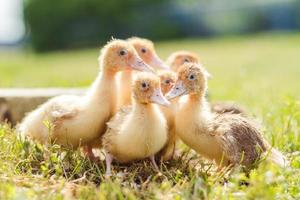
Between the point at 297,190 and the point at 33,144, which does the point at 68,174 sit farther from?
the point at 297,190

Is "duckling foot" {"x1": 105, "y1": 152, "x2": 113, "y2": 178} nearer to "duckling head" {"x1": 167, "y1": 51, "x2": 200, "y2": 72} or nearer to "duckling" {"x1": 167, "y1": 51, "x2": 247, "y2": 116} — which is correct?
"duckling" {"x1": 167, "y1": 51, "x2": 247, "y2": 116}

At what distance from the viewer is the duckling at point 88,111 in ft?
16.4

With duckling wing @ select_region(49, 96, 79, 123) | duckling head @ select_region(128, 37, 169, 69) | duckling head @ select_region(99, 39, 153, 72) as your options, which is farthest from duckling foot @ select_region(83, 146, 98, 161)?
duckling head @ select_region(128, 37, 169, 69)

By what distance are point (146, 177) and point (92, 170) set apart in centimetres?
35

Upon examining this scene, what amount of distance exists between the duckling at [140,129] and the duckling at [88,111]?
0.71 feet

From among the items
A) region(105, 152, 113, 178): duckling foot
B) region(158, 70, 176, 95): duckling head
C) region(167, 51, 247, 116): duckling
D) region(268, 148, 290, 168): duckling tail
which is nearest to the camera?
region(105, 152, 113, 178): duckling foot

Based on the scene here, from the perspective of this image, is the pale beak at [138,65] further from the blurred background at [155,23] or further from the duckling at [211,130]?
the blurred background at [155,23]

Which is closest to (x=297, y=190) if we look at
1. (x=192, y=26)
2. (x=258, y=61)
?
(x=258, y=61)

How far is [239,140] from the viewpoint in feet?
15.3

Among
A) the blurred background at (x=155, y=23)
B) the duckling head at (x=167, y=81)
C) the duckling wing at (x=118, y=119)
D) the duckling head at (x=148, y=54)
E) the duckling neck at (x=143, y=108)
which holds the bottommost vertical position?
the blurred background at (x=155, y=23)

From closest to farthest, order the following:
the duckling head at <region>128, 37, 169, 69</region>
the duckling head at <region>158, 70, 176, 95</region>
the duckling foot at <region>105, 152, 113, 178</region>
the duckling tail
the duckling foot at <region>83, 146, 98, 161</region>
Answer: the duckling foot at <region>105, 152, 113, 178</region>
the duckling tail
the duckling foot at <region>83, 146, 98, 161</region>
the duckling head at <region>158, 70, 176, 95</region>
the duckling head at <region>128, 37, 169, 69</region>

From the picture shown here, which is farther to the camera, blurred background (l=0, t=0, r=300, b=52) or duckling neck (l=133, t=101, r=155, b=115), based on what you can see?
blurred background (l=0, t=0, r=300, b=52)

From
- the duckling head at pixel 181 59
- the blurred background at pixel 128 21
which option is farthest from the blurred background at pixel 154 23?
the duckling head at pixel 181 59

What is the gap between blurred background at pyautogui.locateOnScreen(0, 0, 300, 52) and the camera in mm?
25438
